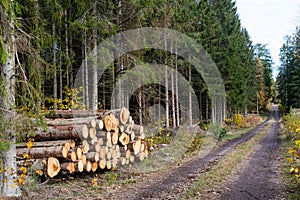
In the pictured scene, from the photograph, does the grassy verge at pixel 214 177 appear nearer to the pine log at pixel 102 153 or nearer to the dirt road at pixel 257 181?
the dirt road at pixel 257 181

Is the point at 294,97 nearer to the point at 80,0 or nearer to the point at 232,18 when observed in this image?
the point at 232,18

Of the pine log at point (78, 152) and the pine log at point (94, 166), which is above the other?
the pine log at point (78, 152)

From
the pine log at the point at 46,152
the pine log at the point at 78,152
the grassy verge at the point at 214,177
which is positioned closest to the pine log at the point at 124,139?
the pine log at the point at 78,152

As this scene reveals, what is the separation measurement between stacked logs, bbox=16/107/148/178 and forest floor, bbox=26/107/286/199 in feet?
1.50

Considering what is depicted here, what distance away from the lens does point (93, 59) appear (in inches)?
404

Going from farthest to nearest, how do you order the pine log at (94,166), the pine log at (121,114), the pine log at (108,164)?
the pine log at (121,114), the pine log at (108,164), the pine log at (94,166)

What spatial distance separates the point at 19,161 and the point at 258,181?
21.6ft

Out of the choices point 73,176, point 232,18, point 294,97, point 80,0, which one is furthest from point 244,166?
point 294,97

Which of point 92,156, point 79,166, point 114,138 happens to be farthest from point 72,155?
point 114,138

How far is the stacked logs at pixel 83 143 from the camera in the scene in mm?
6672

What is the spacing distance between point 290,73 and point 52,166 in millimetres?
46922

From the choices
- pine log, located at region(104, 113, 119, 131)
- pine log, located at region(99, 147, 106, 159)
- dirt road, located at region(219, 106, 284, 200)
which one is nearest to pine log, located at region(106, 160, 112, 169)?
pine log, located at region(99, 147, 106, 159)

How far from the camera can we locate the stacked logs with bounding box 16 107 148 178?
667 cm

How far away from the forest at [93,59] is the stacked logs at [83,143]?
24.7 inches
